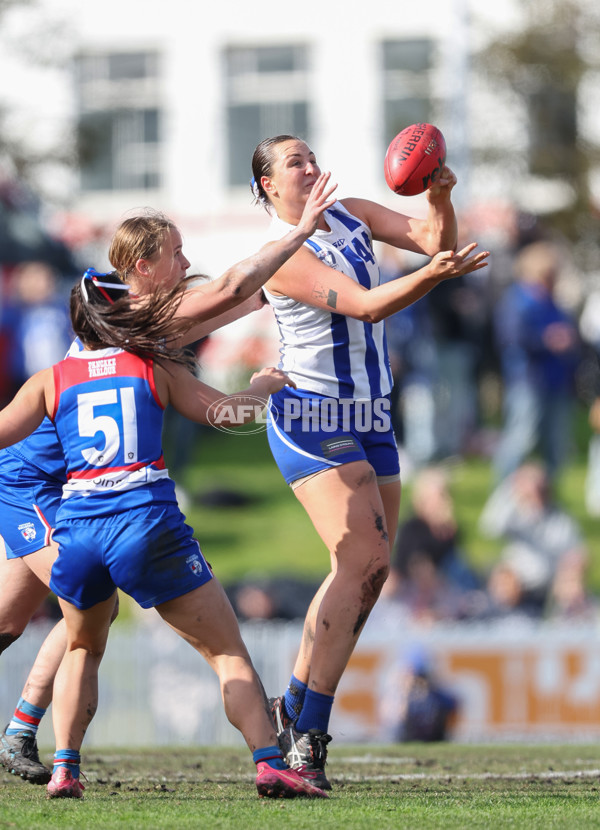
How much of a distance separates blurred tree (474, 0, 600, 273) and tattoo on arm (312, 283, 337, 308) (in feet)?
52.2

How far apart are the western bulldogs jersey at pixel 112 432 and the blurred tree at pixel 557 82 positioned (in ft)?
55.0

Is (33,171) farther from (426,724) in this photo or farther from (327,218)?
(327,218)

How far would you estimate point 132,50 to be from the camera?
2659 centimetres

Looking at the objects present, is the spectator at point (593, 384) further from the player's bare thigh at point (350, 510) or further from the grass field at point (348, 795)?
the player's bare thigh at point (350, 510)

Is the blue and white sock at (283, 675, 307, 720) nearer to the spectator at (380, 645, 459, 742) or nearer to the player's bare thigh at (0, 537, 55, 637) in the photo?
the player's bare thigh at (0, 537, 55, 637)

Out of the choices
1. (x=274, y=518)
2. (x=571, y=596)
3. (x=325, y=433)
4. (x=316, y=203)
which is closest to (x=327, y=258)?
(x=316, y=203)

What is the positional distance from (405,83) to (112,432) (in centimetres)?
1900

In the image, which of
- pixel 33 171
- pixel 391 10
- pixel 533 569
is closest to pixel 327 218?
pixel 533 569

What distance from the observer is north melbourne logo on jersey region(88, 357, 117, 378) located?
15.8 ft

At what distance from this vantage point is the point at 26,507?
563 centimetres

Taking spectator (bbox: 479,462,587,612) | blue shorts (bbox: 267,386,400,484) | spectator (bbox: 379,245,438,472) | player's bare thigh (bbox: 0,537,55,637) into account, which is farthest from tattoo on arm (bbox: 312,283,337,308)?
spectator (bbox: 379,245,438,472)

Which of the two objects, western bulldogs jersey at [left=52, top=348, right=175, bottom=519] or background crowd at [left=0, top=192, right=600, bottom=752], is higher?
western bulldogs jersey at [left=52, top=348, right=175, bottom=519]

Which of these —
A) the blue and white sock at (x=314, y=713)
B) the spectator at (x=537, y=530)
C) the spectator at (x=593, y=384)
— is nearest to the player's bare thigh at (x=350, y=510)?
the blue and white sock at (x=314, y=713)

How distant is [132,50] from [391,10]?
511 centimetres
